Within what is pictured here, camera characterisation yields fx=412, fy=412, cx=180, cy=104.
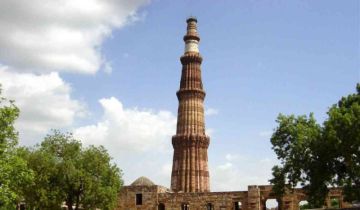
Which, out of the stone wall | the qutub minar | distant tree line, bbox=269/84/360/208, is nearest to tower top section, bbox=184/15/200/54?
the qutub minar

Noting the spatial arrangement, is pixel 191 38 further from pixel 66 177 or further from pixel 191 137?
pixel 66 177

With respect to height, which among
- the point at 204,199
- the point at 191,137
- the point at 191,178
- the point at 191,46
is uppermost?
the point at 191,46

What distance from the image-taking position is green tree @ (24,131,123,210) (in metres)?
30.8

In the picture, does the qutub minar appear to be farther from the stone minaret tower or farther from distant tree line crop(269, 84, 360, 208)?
distant tree line crop(269, 84, 360, 208)

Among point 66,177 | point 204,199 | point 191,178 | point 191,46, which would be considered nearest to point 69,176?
point 66,177

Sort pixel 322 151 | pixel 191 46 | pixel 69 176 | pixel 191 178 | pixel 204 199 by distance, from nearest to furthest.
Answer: pixel 322 151, pixel 69 176, pixel 204 199, pixel 191 178, pixel 191 46

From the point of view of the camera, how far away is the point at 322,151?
80.8 ft

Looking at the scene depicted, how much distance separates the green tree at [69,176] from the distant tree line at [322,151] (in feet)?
44.0

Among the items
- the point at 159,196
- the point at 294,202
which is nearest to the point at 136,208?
the point at 159,196

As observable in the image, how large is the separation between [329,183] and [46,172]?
20127 mm

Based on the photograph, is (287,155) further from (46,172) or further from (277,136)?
(46,172)

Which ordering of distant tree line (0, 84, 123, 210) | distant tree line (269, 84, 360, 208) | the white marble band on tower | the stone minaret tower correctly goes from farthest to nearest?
the white marble band on tower
the stone minaret tower
distant tree line (0, 84, 123, 210)
distant tree line (269, 84, 360, 208)

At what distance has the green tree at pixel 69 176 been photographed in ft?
101

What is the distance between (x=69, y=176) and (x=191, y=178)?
1778 cm
